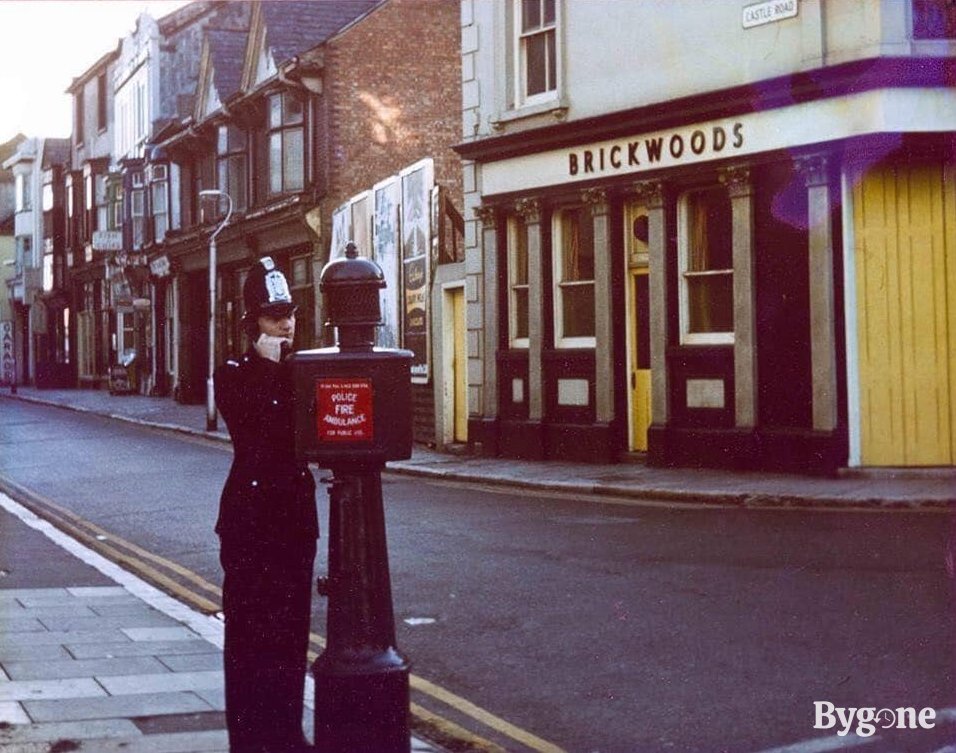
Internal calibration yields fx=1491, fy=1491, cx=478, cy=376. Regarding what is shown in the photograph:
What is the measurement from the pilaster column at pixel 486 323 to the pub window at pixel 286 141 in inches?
525

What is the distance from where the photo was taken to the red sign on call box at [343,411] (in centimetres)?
520

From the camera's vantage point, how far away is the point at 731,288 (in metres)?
18.2

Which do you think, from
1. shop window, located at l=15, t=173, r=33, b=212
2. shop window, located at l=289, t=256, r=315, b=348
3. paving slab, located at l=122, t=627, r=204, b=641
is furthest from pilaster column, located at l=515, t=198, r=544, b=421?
shop window, located at l=15, t=173, r=33, b=212

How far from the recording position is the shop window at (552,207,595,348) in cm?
2052

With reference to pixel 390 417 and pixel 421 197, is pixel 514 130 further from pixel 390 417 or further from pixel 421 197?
pixel 390 417

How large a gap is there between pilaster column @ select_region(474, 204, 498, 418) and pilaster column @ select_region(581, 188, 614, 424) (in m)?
2.27

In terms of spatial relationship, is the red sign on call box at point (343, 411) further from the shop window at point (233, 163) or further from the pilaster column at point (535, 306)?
the shop window at point (233, 163)

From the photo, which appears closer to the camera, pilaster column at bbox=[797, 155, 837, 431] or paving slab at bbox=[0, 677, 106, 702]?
paving slab at bbox=[0, 677, 106, 702]

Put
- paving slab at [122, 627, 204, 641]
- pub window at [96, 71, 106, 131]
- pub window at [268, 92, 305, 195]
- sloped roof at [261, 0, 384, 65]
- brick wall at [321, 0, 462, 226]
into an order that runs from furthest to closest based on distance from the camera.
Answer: pub window at [96, 71, 106, 131]
sloped roof at [261, 0, 384, 65]
pub window at [268, 92, 305, 195]
brick wall at [321, 0, 462, 226]
paving slab at [122, 627, 204, 641]

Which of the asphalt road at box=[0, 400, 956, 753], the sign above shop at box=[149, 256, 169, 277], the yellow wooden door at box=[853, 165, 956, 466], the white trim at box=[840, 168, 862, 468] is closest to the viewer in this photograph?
the asphalt road at box=[0, 400, 956, 753]

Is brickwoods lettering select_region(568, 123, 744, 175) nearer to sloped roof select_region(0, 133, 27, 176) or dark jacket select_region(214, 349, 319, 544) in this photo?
dark jacket select_region(214, 349, 319, 544)

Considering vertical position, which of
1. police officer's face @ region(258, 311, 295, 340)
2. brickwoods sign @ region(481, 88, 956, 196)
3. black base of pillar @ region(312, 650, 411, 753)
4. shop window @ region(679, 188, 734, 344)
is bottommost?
black base of pillar @ region(312, 650, 411, 753)

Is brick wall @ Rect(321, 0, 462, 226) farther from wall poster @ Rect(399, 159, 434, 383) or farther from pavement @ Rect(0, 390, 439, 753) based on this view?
pavement @ Rect(0, 390, 439, 753)

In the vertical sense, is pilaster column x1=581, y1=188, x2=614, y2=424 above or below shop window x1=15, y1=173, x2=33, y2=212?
below
